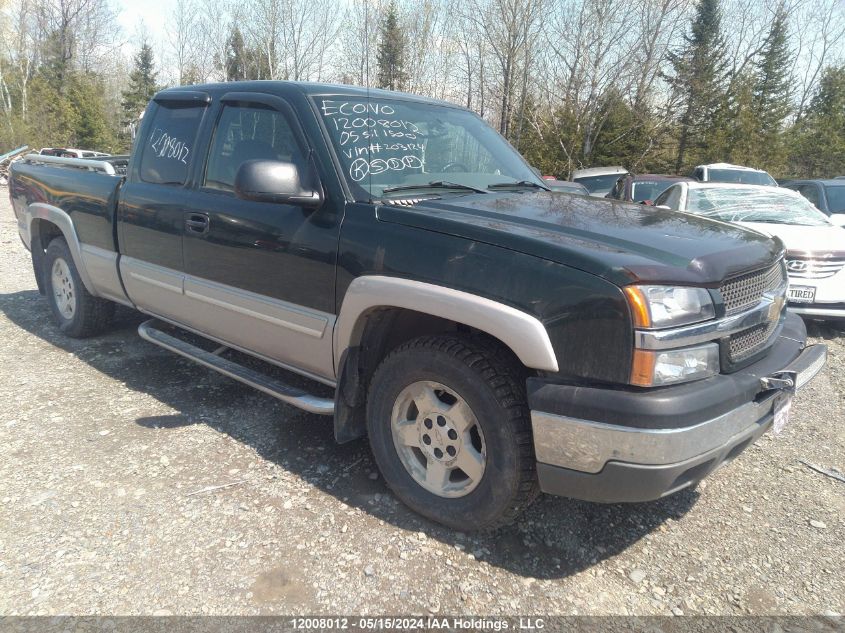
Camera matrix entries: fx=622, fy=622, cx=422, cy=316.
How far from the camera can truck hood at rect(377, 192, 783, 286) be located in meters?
2.25

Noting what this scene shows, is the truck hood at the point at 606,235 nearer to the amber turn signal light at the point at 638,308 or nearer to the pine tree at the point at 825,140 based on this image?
the amber turn signal light at the point at 638,308

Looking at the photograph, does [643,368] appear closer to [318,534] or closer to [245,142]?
[318,534]

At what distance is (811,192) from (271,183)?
34.6ft

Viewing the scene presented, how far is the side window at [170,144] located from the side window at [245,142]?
0.23 metres

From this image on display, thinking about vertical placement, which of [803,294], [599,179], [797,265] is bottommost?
[803,294]

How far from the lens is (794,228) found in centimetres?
642

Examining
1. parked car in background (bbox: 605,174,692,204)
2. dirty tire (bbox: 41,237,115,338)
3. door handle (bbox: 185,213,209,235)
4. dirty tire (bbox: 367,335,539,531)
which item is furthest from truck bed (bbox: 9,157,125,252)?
parked car in background (bbox: 605,174,692,204)

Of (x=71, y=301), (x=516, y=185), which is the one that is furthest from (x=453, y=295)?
(x=71, y=301)

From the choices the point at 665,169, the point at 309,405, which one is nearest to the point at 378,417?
the point at 309,405

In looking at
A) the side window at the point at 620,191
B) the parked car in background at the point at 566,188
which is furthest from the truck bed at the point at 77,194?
the side window at the point at 620,191

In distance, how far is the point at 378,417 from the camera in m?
2.93

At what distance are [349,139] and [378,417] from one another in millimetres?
1393

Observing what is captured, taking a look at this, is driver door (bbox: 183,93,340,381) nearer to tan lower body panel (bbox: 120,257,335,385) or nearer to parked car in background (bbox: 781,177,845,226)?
tan lower body panel (bbox: 120,257,335,385)

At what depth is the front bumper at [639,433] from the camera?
2.14 m
